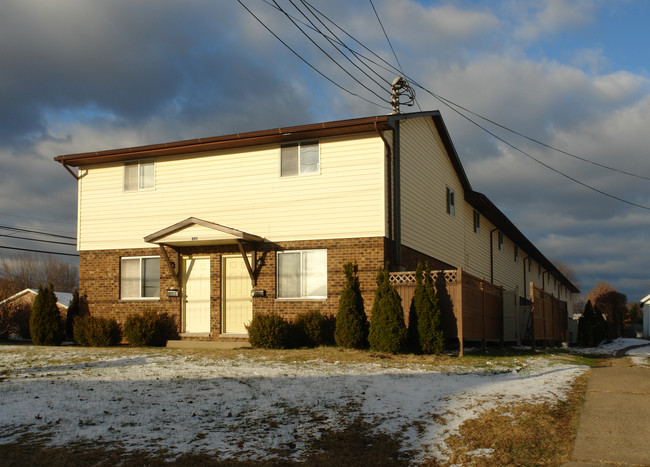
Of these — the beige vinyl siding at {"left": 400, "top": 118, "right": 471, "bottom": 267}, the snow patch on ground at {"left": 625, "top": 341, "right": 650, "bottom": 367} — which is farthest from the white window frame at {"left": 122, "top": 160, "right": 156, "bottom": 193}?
the snow patch on ground at {"left": 625, "top": 341, "right": 650, "bottom": 367}

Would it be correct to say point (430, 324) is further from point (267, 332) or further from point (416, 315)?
point (267, 332)

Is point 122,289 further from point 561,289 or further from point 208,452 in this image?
point 561,289

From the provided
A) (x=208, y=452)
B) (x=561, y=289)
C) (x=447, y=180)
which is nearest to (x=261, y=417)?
(x=208, y=452)

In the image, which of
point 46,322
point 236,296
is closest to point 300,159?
point 236,296

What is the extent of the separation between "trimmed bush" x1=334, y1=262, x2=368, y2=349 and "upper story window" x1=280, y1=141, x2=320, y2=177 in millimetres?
2966

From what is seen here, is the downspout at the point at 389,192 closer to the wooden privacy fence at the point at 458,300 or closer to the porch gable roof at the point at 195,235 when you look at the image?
the wooden privacy fence at the point at 458,300

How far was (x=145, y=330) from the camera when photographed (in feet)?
56.2

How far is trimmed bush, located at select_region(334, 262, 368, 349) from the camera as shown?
15.3m

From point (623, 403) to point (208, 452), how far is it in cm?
549

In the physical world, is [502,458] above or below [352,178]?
below

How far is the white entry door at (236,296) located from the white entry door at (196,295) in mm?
540

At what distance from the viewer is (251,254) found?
17469mm

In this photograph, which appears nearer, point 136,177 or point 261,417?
point 261,417

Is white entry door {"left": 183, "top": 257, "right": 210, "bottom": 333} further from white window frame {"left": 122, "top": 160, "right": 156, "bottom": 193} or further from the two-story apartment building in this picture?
white window frame {"left": 122, "top": 160, "right": 156, "bottom": 193}
